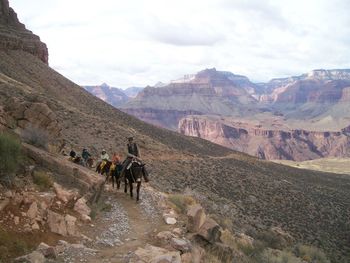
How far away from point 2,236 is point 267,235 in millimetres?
17411

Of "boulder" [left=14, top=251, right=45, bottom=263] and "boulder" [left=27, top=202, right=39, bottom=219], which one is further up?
"boulder" [left=27, top=202, right=39, bottom=219]

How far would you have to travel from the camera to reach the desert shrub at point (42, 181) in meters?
12.1

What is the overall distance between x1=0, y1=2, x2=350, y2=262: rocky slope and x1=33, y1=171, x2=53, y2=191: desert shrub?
22.8ft

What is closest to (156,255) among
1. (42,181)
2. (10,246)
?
(10,246)

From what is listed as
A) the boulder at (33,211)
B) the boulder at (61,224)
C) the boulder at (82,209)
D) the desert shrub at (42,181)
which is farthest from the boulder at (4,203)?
→ the boulder at (82,209)

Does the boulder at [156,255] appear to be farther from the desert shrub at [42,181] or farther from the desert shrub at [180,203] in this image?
the desert shrub at [180,203]

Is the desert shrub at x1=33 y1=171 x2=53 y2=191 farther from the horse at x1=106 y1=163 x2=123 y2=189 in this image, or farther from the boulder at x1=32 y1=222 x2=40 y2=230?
the horse at x1=106 y1=163 x2=123 y2=189

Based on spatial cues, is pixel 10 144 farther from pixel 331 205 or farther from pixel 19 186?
pixel 331 205

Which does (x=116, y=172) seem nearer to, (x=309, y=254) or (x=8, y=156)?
(x=8, y=156)

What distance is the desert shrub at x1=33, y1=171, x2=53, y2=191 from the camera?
12.1 metres

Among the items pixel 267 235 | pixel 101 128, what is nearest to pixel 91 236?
pixel 267 235

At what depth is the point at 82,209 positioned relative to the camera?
12.7 meters

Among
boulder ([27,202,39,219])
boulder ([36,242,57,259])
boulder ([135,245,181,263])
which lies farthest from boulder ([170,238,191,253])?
boulder ([27,202,39,219])

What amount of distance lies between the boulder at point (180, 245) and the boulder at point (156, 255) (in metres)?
0.56
